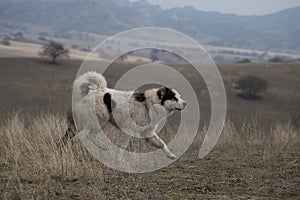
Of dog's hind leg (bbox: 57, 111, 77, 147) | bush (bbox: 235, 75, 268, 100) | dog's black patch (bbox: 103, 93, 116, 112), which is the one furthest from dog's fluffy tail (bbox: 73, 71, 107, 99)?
bush (bbox: 235, 75, 268, 100)

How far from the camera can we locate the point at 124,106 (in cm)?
862

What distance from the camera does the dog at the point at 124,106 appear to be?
8.56 meters

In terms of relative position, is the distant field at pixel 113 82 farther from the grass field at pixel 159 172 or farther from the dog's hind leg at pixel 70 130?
the dog's hind leg at pixel 70 130

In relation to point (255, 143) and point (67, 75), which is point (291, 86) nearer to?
point (67, 75)

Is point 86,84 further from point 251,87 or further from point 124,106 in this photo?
point 251,87

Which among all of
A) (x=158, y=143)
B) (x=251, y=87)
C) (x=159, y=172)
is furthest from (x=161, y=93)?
(x=251, y=87)

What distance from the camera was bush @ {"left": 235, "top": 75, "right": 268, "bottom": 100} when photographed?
47.2 m

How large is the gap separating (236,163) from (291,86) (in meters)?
44.4

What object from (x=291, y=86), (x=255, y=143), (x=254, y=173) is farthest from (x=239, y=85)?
(x=254, y=173)

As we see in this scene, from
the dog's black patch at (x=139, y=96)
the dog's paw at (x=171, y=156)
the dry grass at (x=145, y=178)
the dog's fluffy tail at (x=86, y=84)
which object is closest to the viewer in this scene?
the dry grass at (x=145, y=178)

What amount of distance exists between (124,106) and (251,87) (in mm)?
40113

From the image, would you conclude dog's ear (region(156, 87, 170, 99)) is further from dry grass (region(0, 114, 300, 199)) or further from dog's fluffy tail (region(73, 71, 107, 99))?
dry grass (region(0, 114, 300, 199))

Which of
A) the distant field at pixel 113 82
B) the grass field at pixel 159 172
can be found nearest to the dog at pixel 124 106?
the grass field at pixel 159 172

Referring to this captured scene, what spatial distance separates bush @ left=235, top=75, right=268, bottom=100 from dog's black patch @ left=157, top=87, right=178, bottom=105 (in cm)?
3911
